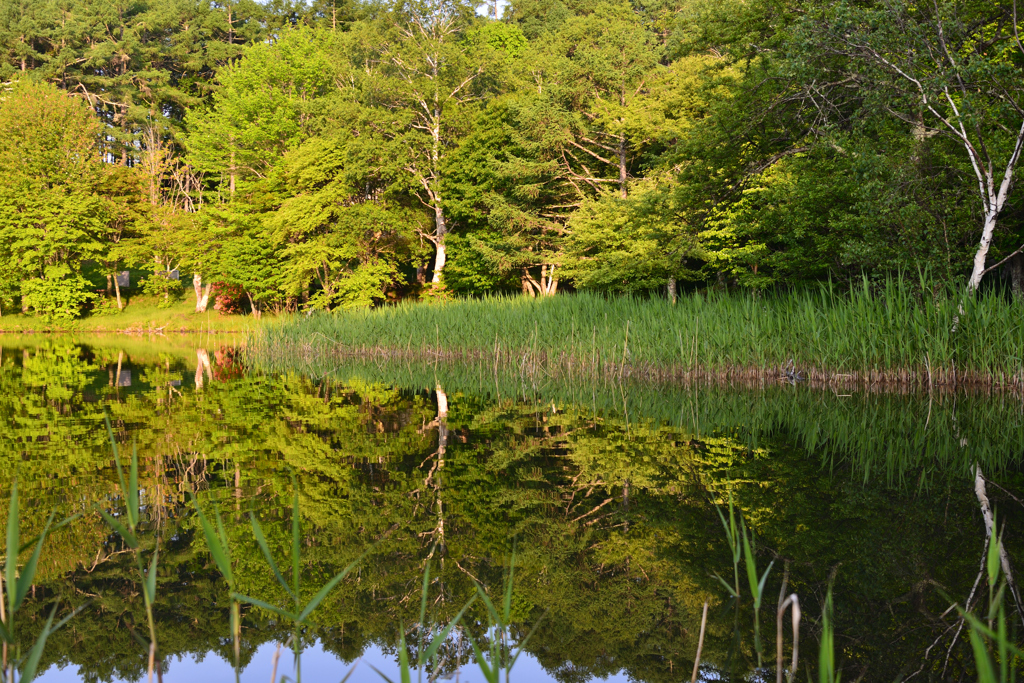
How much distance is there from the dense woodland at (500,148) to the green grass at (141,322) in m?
0.80

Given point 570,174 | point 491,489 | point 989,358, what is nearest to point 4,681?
point 491,489

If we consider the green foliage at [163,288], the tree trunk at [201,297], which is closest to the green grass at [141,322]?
the tree trunk at [201,297]

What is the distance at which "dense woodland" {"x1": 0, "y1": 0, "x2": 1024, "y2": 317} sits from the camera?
9.91 meters

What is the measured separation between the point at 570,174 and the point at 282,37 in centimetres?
1605

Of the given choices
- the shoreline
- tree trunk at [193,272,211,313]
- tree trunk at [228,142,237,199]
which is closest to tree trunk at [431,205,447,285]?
tree trunk at [228,142,237,199]

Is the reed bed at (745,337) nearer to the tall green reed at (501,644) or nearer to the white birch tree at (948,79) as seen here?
the white birch tree at (948,79)

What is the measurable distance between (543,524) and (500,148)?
23074 mm

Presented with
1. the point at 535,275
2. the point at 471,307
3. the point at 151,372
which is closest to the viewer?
the point at 151,372

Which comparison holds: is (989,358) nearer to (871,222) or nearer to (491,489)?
(871,222)

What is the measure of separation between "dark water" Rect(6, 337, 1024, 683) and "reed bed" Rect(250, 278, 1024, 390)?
79 cm

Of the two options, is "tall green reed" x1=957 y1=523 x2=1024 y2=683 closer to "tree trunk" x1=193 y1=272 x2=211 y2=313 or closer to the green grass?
the green grass

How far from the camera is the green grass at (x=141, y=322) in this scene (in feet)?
96.5

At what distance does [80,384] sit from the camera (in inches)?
430

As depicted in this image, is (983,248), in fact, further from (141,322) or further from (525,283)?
(141,322)
